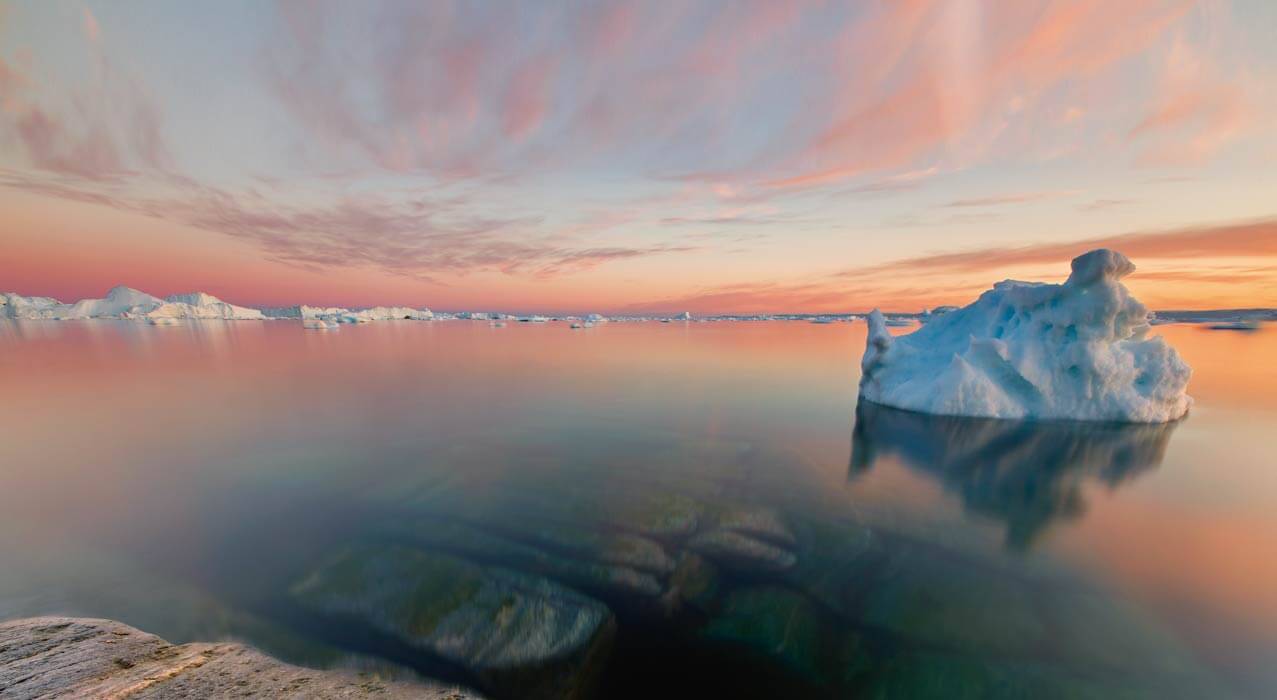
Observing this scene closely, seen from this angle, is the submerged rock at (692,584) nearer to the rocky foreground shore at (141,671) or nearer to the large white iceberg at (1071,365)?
the rocky foreground shore at (141,671)

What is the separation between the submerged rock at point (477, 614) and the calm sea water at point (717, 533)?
0.49 feet

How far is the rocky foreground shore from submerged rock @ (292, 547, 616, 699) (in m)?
0.61

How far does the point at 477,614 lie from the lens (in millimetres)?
5430

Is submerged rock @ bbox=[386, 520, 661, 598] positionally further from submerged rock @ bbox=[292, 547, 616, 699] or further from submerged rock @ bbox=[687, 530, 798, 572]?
submerged rock @ bbox=[687, 530, 798, 572]

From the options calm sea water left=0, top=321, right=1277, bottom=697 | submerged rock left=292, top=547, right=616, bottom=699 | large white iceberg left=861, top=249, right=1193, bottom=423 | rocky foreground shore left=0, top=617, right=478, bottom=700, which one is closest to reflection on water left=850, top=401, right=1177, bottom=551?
calm sea water left=0, top=321, right=1277, bottom=697

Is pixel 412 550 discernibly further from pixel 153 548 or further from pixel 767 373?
pixel 767 373

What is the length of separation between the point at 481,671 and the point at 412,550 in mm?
2934

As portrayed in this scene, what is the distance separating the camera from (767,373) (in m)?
26.0

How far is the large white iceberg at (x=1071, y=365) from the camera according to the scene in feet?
48.2

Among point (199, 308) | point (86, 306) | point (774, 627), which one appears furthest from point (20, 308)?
point (774, 627)

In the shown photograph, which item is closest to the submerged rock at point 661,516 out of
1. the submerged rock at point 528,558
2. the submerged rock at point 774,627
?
the submerged rock at point 528,558

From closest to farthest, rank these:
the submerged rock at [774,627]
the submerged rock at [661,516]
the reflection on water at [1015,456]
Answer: the submerged rock at [774,627] → the submerged rock at [661,516] → the reflection on water at [1015,456]

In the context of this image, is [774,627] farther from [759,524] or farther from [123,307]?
[123,307]

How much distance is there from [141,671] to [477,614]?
3.16 meters
